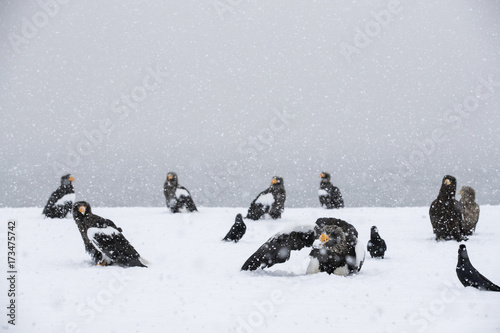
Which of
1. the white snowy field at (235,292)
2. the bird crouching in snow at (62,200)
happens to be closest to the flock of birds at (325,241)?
the white snowy field at (235,292)

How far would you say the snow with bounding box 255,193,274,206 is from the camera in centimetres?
1228

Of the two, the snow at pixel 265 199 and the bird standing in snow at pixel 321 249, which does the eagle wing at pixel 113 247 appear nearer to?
the bird standing in snow at pixel 321 249

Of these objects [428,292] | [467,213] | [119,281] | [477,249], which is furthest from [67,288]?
[467,213]

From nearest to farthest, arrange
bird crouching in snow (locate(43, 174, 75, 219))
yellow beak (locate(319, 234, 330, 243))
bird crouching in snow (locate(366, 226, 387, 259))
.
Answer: yellow beak (locate(319, 234, 330, 243)), bird crouching in snow (locate(366, 226, 387, 259)), bird crouching in snow (locate(43, 174, 75, 219))

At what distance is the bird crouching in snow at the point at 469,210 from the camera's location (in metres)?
9.04

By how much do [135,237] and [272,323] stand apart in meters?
5.13

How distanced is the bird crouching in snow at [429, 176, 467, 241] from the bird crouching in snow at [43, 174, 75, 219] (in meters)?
7.95

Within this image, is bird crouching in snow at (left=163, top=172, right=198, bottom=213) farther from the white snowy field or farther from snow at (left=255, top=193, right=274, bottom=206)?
the white snowy field

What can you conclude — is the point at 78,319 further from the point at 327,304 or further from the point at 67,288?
the point at 327,304

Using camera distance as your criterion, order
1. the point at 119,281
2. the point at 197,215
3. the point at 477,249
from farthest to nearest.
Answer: the point at 197,215 < the point at 477,249 < the point at 119,281

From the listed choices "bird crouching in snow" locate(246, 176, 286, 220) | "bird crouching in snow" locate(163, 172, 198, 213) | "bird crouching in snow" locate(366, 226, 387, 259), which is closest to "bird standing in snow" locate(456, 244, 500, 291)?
"bird crouching in snow" locate(366, 226, 387, 259)

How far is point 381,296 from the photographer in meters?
4.92

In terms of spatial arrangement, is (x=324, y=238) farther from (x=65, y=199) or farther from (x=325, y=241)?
(x=65, y=199)

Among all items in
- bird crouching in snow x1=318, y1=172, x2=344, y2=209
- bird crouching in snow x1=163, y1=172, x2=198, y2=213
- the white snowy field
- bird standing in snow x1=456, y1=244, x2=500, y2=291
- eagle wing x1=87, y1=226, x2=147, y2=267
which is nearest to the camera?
the white snowy field
